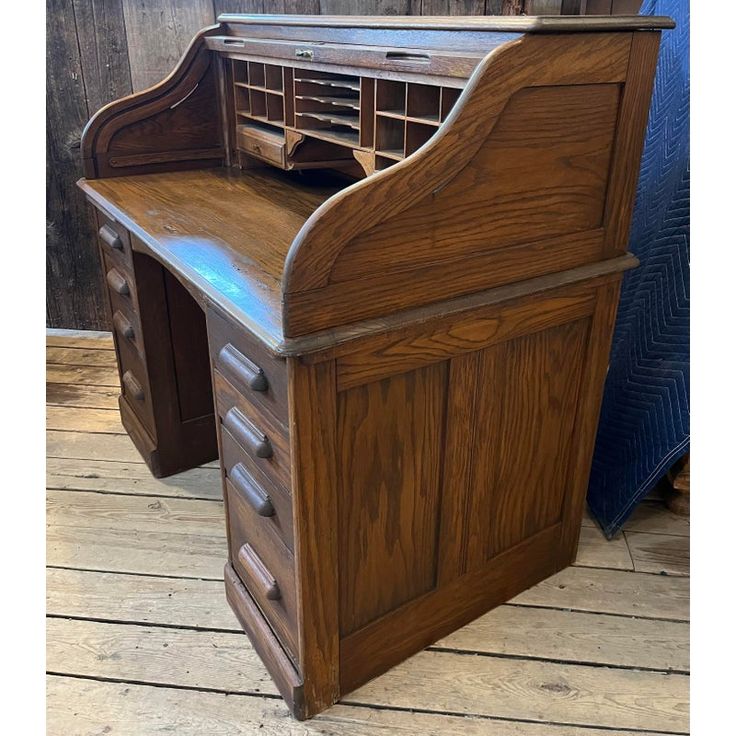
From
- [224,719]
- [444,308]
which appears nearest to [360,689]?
[224,719]

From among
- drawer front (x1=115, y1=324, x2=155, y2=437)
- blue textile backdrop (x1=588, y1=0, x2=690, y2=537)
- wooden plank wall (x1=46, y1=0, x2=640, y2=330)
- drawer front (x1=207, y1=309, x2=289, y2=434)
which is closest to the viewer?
drawer front (x1=207, y1=309, x2=289, y2=434)

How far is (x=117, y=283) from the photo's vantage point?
2.12 m

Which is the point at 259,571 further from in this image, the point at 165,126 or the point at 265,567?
the point at 165,126

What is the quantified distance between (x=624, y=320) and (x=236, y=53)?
1339 mm

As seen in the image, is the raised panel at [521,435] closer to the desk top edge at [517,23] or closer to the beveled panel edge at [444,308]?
the beveled panel edge at [444,308]

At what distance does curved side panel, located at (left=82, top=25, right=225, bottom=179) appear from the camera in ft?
6.82

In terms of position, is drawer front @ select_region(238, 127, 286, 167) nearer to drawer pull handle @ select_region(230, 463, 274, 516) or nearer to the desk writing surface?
the desk writing surface

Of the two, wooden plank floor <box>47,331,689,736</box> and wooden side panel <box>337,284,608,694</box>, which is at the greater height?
wooden side panel <box>337,284,608,694</box>

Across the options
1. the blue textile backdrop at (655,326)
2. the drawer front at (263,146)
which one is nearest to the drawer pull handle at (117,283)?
the drawer front at (263,146)

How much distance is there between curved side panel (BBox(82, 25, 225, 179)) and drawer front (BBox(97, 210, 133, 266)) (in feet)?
0.47

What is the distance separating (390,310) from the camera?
1.24 m

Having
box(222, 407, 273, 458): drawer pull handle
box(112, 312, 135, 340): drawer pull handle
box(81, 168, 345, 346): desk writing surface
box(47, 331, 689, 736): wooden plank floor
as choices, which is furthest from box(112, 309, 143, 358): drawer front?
box(222, 407, 273, 458): drawer pull handle

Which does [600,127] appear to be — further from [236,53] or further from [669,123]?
[236,53]

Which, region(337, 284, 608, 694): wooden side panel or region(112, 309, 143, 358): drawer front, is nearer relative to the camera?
region(337, 284, 608, 694): wooden side panel
